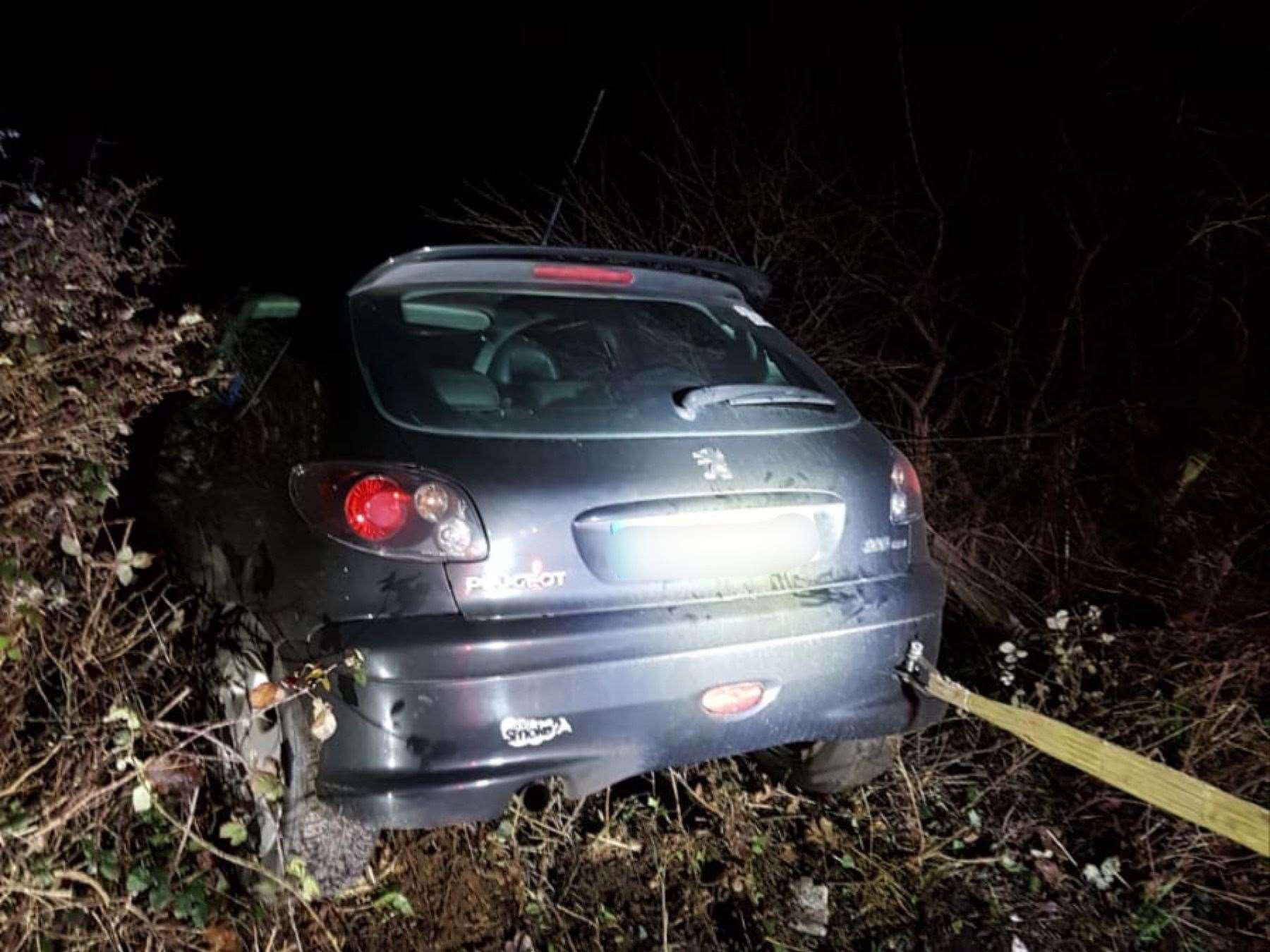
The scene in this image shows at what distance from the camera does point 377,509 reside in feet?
7.43

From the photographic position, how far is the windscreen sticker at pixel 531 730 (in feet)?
7.29

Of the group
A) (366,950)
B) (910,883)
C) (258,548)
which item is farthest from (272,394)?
(910,883)

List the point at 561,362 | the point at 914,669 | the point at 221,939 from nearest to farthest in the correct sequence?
the point at 221,939, the point at 914,669, the point at 561,362

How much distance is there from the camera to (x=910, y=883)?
2.86 m

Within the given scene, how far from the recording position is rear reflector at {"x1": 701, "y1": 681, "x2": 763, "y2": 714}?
243 cm

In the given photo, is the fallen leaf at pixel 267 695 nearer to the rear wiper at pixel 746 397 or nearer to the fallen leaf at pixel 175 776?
the fallen leaf at pixel 175 776

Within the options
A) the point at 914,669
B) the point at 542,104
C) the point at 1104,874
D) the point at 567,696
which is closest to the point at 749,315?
the point at 914,669

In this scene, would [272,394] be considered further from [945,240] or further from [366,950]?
[945,240]

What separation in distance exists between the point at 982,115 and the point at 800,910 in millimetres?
5061

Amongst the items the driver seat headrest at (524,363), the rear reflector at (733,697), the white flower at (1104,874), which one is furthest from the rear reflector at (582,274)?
the white flower at (1104,874)

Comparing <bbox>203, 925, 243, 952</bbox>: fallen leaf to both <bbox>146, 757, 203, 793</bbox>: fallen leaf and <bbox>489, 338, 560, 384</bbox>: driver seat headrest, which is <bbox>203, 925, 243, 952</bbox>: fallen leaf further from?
<bbox>489, 338, 560, 384</bbox>: driver seat headrest

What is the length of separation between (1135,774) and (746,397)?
1329 millimetres

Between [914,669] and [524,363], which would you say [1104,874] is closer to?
[914,669]

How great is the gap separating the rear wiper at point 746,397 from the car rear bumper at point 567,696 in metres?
0.56
